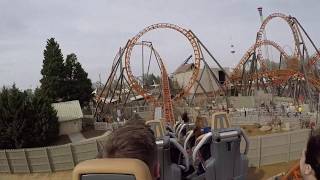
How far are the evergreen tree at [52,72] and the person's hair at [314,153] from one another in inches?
1649

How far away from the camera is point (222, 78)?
72062mm

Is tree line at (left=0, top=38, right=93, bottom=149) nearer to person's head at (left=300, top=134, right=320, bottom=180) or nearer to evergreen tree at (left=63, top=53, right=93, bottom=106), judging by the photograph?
evergreen tree at (left=63, top=53, right=93, bottom=106)

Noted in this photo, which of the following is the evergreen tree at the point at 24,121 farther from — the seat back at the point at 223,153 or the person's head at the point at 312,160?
the person's head at the point at 312,160

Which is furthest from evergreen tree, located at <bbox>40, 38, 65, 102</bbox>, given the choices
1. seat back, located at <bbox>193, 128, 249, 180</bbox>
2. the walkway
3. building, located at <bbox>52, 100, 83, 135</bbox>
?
seat back, located at <bbox>193, 128, 249, 180</bbox>

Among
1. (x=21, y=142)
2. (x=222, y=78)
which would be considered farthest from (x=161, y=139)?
(x=222, y=78)

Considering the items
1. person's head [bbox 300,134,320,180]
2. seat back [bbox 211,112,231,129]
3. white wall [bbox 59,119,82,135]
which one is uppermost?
person's head [bbox 300,134,320,180]

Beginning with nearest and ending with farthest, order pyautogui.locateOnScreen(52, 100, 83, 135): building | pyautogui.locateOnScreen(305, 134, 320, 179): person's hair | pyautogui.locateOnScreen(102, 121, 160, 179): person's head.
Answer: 1. pyautogui.locateOnScreen(102, 121, 160, 179): person's head
2. pyautogui.locateOnScreen(305, 134, 320, 179): person's hair
3. pyautogui.locateOnScreen(52, 100, 83, 135): building

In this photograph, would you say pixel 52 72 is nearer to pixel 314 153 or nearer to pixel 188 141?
pixel 188 141

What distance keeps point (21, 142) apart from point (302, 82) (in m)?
27.8

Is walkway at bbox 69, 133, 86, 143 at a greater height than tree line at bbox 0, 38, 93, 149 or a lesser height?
lesser

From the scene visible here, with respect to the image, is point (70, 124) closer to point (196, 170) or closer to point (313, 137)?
point (196, 170)

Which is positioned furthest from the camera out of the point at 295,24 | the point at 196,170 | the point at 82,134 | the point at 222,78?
the point at 222,78

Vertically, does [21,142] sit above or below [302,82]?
below

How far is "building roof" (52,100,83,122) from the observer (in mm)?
33656
